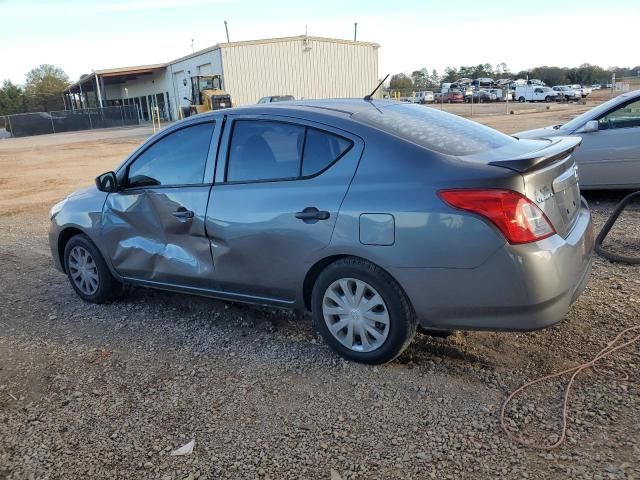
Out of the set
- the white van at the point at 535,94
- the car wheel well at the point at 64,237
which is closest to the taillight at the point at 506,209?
the car wheel well at the point at 64,237

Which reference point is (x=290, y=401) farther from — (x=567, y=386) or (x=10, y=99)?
(x=10, y=99)

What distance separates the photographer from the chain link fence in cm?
4597

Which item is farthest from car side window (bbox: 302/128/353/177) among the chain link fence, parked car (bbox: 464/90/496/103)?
parked car (bbox: 464/90/496/103)

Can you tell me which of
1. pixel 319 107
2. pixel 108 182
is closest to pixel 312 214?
pixel 319 107

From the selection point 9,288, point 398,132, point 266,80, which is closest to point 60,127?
point 266,80

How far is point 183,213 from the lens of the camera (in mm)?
4258

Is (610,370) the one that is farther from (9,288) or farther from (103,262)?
(9,288)

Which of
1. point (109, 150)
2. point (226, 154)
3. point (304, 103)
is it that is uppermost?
point (304, 103)

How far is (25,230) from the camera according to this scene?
8.96 m

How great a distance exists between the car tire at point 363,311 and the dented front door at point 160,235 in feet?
3.35

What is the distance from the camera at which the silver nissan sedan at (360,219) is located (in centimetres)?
311

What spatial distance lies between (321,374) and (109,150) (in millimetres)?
24327

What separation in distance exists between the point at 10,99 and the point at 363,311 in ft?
282

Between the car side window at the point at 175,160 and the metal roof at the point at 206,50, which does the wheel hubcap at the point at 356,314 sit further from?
the metal roof at the point at 206,50
